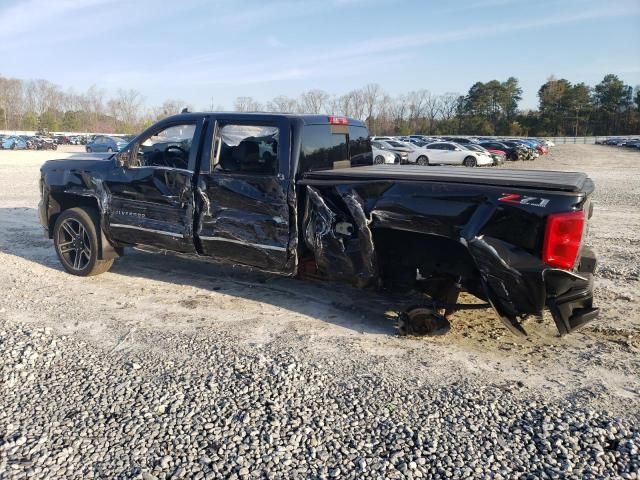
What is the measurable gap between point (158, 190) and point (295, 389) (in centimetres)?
296

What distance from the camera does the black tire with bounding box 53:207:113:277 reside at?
616 centimetres

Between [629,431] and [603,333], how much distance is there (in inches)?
68.1

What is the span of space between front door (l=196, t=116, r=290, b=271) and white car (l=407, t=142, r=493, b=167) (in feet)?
89.5

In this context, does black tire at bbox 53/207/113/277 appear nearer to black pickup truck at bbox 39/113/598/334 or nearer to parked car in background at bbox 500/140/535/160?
black pickup truck at bbox 39/113/598/334

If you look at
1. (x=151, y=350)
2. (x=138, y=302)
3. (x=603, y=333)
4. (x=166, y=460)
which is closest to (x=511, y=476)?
(x=166, y=460)

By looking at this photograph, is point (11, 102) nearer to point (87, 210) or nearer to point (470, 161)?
point (470, 161)

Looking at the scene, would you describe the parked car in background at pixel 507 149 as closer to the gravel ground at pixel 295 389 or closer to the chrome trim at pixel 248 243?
the gravel ground at pixel 295 389

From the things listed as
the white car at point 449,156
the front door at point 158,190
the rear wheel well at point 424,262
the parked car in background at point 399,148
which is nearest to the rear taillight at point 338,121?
the front door at point 158,190

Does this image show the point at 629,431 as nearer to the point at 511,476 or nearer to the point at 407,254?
the point at 511,476

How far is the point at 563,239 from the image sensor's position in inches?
146

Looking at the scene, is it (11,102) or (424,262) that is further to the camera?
(11,102)

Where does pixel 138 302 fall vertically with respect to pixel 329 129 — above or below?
below

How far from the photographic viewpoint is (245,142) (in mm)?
5184

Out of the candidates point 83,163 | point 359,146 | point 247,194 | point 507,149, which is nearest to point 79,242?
point 83,163
